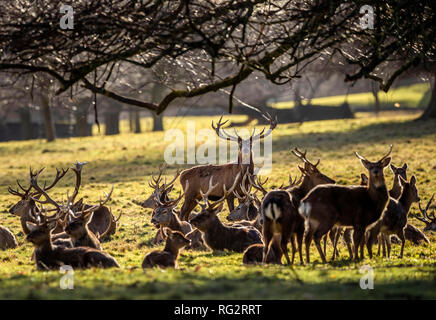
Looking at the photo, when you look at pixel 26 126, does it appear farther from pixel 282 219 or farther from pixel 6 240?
pixel 282 219

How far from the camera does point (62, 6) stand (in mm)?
9492

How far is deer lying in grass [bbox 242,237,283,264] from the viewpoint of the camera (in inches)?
369

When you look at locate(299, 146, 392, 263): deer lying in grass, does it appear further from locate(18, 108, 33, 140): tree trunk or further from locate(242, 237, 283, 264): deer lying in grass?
locate(18, 108, 33, 140): tree trunk

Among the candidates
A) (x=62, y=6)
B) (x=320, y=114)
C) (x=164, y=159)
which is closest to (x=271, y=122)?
(x=62, y=6)

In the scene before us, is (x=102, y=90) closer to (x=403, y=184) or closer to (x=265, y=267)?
(x=265, y=267)

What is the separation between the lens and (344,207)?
9.14 m

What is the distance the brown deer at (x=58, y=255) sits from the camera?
8914 millimetres

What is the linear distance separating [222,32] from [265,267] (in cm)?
330

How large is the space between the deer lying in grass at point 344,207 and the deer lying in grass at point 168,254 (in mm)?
1773

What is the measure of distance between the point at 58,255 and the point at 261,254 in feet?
9.38

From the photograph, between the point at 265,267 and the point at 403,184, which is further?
the point at 403,184

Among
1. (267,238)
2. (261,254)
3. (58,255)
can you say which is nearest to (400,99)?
(261,254)

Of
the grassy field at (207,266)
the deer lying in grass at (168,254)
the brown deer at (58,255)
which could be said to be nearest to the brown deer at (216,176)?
the grassy field at (207,266)

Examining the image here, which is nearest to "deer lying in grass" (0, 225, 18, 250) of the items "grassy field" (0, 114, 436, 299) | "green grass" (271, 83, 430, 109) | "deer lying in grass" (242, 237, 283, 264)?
"grassy field" (0, 114, 436, 299)
